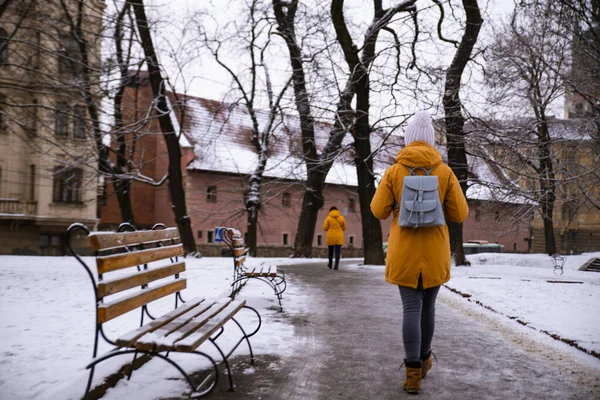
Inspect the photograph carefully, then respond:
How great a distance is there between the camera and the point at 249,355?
5336 millimetres

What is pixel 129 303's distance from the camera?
158 inches

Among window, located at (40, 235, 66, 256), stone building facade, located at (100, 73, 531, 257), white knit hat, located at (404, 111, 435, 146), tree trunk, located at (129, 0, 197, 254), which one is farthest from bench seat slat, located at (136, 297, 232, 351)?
window, located at (40, 235, 66, 256)

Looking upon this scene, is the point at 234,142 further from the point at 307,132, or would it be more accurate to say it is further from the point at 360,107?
the point at 360,107

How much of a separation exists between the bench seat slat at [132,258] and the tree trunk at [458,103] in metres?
11.3

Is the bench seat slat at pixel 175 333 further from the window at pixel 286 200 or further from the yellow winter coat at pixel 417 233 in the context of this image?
the window at pixel 286 200

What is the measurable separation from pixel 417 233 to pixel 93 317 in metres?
4.31

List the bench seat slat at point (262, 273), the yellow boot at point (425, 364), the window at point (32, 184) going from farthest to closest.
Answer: the window at point (32, 184)
the bench seat slat at point (262, 273)
the yellow boot at point (425, 364)

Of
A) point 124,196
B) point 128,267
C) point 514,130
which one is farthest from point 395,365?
point 124,196

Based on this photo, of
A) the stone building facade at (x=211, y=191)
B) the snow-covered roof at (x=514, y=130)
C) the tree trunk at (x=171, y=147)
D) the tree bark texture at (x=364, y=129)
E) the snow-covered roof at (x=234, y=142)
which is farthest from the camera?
the stone building facade at (x=211, y=191)

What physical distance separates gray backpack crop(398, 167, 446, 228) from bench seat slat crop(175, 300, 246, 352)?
1530mm

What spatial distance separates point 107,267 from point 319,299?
599cm

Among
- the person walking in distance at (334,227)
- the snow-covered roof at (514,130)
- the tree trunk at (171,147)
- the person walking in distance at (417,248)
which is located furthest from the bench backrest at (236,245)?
the tree trunk at (171,147)

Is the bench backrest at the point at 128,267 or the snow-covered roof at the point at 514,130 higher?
the snow-covered roof at the point at 514,130

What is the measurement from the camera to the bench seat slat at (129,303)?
3639mm
